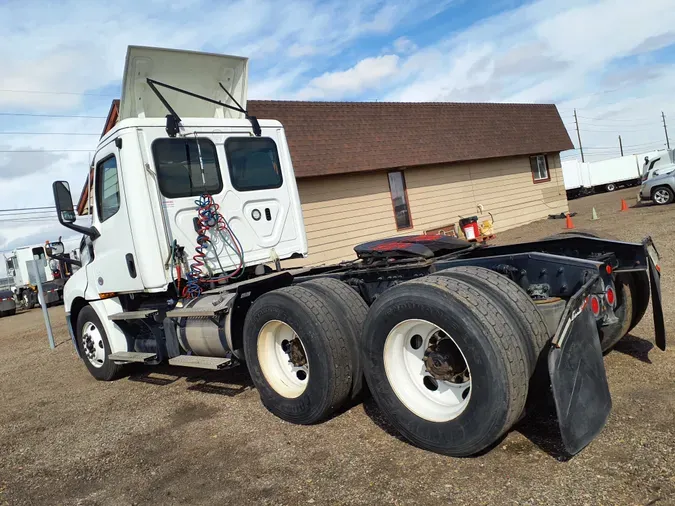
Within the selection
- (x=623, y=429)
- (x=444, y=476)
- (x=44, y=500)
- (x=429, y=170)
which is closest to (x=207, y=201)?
(x=44, y=500)

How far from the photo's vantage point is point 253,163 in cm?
635

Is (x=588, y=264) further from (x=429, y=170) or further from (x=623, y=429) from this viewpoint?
(x=429, y=170)

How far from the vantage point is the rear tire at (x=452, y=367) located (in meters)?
3.07

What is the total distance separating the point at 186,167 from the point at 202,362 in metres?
2.09

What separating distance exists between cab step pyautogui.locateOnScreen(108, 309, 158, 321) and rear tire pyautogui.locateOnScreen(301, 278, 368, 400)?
2.38 m

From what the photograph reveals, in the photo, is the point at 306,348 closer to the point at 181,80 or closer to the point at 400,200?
the point at 181,80

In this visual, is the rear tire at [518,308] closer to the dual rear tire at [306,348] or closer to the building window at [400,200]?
the dual rear tire at [306,348]

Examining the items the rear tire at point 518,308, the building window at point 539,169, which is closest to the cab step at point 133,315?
the rear tire at point 518,308

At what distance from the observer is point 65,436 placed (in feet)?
16.9

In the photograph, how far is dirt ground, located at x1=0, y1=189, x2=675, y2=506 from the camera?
9.89ft

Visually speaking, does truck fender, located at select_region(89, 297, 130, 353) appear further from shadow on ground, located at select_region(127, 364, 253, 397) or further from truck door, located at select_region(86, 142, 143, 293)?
shadow on ground, located at select_region(127, 364, 253, 397)

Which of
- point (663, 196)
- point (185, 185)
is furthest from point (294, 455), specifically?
point (663, 196)

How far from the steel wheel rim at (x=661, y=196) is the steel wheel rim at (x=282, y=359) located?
19497mm

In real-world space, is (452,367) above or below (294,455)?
above
